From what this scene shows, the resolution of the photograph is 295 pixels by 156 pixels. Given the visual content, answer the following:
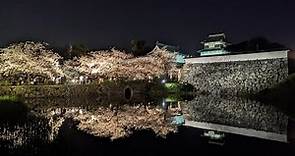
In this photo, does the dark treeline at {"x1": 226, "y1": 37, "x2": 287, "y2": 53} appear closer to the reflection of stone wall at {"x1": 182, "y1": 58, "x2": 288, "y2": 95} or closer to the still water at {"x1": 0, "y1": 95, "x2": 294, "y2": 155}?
the reflection of stone wall at {"x1": 182, "y1": 58, "x2": 288, "y2": 95}

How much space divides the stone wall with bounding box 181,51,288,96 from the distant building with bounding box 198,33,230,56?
21.9ft

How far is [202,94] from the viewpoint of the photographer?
46.3 meters

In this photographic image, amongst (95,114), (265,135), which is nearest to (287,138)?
(265,135)

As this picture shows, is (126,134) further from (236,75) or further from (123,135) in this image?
(236,75)

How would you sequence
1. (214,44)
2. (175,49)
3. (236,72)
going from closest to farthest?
(236,72)
(214,44)
(175,49)

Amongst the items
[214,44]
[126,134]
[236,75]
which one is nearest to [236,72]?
[236,75]

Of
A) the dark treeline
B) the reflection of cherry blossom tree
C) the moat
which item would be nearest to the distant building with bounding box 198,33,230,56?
the dark treeline

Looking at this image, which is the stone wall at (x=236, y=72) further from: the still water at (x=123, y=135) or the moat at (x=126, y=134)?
the still water at (x=123, y=135)

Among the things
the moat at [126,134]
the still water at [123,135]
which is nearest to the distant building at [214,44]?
the moat at [126,134]

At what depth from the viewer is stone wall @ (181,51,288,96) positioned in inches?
1542

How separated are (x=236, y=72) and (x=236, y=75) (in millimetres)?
361

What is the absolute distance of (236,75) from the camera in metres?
42.8

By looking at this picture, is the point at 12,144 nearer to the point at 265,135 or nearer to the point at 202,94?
the point at 265,135

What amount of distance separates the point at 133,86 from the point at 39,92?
458 inches
